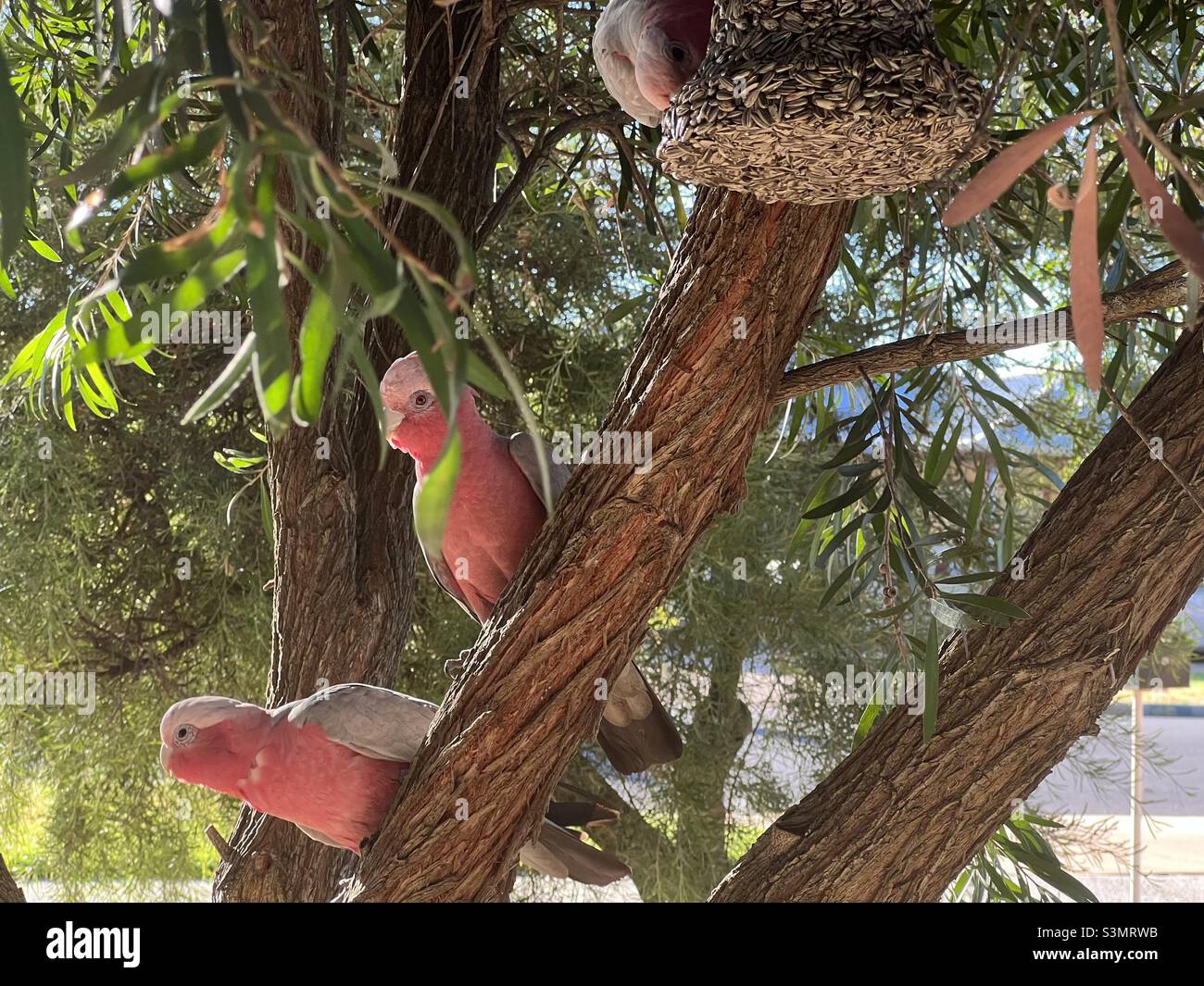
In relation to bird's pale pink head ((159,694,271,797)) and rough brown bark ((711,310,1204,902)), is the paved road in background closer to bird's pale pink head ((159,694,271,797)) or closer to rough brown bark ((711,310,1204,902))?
rough brown bark ((711,310,1204,902))

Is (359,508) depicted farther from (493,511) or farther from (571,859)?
(571,859)

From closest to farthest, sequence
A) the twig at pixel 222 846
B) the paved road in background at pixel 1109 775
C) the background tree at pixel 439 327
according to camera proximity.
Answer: the background tree at pixel 439 327
the twig at pixel 222 846
the paved road in background at pixel 1109 775

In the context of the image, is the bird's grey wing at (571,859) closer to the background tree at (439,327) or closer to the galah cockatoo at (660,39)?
the background tree at (439,327)

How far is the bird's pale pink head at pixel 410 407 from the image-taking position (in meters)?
1.08

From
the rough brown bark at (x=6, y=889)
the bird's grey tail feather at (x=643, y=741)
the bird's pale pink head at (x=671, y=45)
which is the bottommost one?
the rough brown bark at (x=6, y=889)

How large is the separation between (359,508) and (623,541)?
2.05 ft

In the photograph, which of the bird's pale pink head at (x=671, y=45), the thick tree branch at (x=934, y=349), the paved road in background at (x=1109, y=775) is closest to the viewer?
the bird's pale pink head at (x=671, y=45)

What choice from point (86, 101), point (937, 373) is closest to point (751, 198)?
point (937, 373)

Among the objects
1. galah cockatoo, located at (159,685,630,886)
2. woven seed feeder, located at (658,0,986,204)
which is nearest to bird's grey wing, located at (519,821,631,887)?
galah cockatoo, located at (159,685,630,886)

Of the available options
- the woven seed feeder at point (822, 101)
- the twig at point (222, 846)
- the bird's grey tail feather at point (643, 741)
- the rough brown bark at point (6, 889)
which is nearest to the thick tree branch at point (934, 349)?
the woven seed feeder at point (822, 101)

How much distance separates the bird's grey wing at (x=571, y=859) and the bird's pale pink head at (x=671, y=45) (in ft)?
2.37

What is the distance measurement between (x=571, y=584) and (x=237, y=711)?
41 cm

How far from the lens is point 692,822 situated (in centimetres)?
288

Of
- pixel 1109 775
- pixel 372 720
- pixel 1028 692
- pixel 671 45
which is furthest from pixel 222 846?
pixel 1109 775
